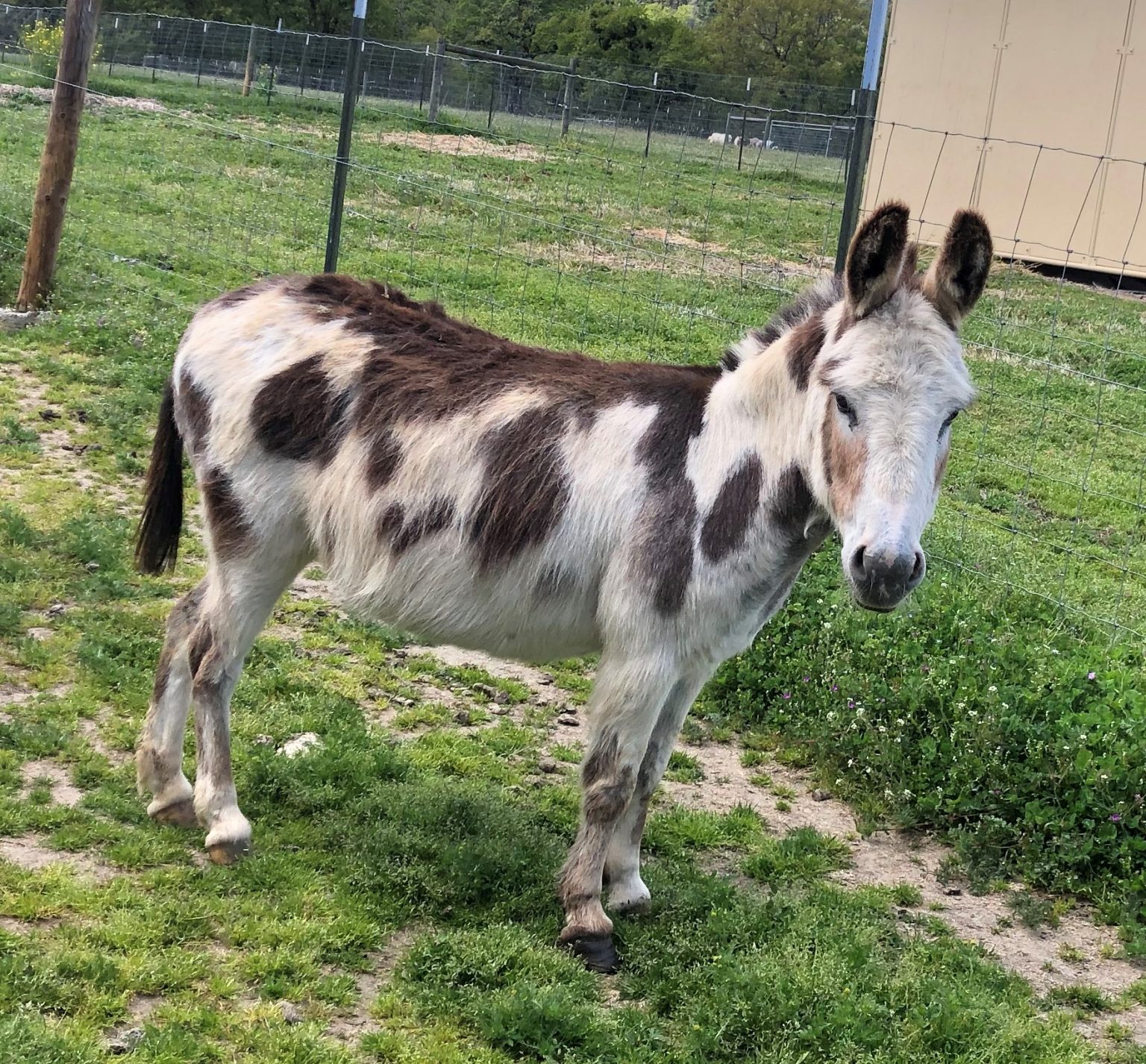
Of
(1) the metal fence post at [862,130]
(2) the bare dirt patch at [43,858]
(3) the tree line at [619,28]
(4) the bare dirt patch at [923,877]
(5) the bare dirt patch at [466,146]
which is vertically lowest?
(2) the bare dirt patch at [43,858]

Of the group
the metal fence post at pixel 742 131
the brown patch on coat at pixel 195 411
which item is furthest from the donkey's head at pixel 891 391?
the metal fence post at pixel 742 131

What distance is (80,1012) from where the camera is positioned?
2.80 m

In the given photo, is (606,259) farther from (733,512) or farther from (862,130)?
(733,512)

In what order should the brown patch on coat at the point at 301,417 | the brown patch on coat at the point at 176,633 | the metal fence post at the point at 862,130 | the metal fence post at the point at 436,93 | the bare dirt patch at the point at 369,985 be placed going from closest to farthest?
1. the bare dirt patch at the point at 369,985
2. the brown patch on coat at the point at 301,417
3. the brown patch on coat at the point at 176,633
4. the metal fence post at the point at 862,130
5. the metal fence post at the point at 436,93

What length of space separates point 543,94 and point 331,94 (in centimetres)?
426

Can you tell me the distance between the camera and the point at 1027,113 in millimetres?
17359

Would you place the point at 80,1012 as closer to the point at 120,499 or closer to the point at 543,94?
the point at 120,499

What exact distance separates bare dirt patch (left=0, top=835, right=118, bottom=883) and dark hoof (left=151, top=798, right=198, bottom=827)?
0.30 metres

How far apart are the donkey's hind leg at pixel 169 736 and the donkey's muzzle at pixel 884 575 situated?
2.17 metres

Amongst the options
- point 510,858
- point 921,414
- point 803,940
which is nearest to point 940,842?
point 803,940

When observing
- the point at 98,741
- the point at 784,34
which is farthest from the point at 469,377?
the point at 784,34

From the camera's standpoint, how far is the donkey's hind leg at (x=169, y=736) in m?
3.78

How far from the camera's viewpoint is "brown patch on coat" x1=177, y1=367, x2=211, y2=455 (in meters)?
3.78

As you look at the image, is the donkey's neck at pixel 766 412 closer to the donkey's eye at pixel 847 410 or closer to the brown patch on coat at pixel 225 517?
the donkey's eye at pixel 847 410
